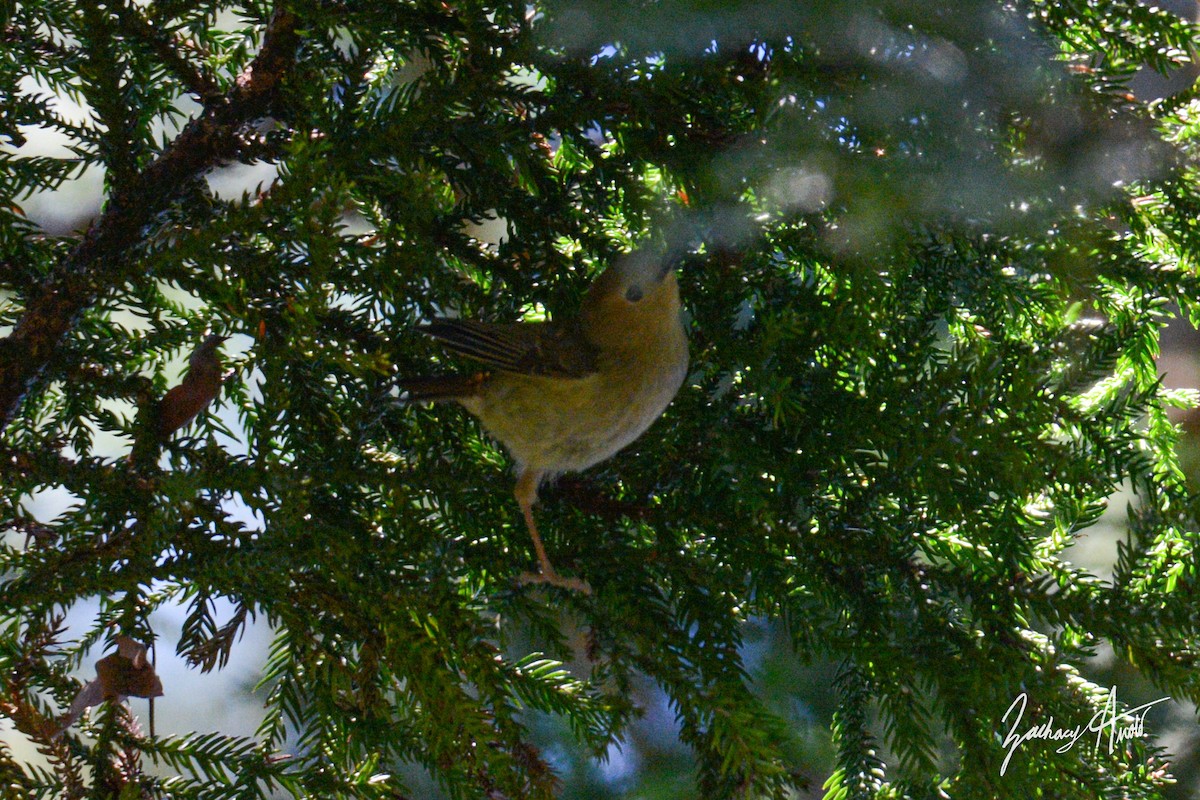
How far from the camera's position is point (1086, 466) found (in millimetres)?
1220

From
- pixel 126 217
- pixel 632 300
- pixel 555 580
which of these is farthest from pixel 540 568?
pixel 126 217

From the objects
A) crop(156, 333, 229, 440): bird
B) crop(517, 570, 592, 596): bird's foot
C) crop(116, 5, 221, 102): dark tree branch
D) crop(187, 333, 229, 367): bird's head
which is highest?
crop(116, 5, 221, 102): dark tree branch

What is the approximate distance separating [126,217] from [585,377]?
2.25 feet

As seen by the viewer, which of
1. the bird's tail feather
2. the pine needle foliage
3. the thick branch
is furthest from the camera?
the bird's tail feather

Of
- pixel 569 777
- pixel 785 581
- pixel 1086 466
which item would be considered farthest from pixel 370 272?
pixel 569 777

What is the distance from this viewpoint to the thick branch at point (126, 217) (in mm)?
1195

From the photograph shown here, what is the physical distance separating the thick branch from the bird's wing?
381 millimetres

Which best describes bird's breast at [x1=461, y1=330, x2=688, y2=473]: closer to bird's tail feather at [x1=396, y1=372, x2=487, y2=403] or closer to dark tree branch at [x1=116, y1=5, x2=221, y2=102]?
bird's tail feather at [x1=396, y1=372, x2=487, y2=403]

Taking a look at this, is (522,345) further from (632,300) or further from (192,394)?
(192,394)

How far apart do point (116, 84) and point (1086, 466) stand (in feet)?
4.11

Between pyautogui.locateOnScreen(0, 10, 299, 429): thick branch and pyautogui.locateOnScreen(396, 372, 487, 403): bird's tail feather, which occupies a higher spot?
pyautogui.locateOnScreen(0, 10, 299, 429): thick branch

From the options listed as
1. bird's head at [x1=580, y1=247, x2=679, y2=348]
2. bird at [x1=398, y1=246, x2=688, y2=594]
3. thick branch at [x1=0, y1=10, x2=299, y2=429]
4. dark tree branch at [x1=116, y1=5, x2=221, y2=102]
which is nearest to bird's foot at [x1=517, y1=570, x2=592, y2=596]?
bird at [x1=398, y1=246, x2=688, y2=594]

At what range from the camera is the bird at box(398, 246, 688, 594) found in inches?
55.9

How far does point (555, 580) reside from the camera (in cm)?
126
